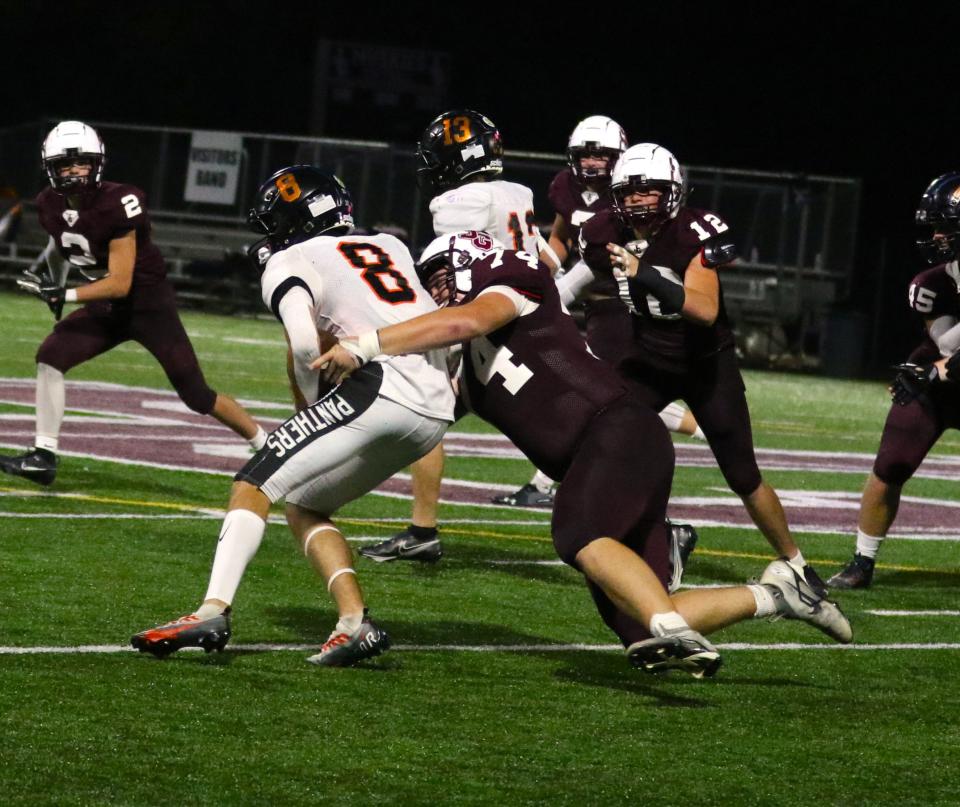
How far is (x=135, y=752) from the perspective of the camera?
4.45 meters

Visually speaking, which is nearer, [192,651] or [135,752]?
[135,752]

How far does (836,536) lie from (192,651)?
14.4 ft

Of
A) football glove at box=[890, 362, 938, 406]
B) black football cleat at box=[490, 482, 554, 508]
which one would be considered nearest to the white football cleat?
football glove at box=[890, 362, 938, 406]

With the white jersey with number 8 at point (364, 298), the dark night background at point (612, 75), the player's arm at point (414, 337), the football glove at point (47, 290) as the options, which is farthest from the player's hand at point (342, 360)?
the dark night background at point (612, 75)

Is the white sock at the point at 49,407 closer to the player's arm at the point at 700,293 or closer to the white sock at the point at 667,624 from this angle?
the player's arm at the point at 700,293

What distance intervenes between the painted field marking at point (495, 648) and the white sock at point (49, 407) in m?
3.44

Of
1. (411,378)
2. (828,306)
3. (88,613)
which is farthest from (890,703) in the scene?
(828,306)

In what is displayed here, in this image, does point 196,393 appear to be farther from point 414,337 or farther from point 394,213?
point 394,213

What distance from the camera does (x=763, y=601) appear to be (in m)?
5.49

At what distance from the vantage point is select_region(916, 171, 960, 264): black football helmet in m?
7.25

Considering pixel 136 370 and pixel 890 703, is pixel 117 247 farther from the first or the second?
pixel 136 370

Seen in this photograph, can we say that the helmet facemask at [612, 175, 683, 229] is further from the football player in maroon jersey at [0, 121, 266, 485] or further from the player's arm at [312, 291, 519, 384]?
the football player in maroon jersey at [0, 121, 266, 485]

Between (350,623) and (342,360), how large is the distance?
865 millimetres

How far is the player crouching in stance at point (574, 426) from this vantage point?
512cm
